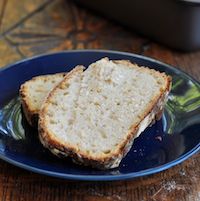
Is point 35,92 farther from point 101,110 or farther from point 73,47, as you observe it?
point 73,47

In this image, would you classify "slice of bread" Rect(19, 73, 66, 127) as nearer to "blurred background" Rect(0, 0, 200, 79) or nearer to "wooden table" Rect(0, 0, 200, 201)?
"wooden table" Rect(0, 0, 200, 201)

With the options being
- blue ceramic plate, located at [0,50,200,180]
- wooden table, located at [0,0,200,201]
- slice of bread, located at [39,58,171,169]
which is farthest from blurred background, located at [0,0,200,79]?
slice of bread, located at [39,58,171,169]

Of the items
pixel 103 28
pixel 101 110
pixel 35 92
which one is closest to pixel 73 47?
pixel 103 28

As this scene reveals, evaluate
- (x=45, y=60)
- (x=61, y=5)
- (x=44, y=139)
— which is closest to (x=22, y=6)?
(x=61, y=5)

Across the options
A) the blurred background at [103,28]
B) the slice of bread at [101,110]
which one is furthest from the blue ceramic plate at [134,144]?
the blurred background at [103,28]

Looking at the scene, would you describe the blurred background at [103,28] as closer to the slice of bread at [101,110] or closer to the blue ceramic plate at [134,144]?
the blue ceramic plate at [134,144]

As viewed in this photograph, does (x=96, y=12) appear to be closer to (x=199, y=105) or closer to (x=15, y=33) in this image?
(x=15, y=33)
